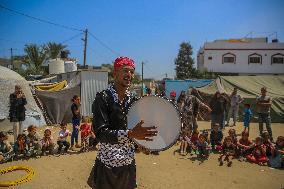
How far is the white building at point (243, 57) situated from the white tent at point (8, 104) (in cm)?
3381

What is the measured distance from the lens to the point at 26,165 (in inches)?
300

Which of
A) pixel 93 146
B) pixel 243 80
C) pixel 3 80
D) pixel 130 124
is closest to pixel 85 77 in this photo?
pixel 3 80

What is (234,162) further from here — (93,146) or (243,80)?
(243,80)

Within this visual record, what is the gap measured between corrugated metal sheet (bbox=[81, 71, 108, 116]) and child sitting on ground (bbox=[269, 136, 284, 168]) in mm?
10377

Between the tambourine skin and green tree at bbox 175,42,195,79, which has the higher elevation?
green tree at bbox 175,42,195,79

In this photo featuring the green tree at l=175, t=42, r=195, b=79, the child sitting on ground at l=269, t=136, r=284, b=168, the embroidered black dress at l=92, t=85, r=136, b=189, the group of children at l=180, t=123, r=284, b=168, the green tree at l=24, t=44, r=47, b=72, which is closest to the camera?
the embroidered black dress at l=92, t=85, r=136, b=189

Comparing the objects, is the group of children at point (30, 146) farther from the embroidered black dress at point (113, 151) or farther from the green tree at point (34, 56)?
the green tree at point (34, 56)

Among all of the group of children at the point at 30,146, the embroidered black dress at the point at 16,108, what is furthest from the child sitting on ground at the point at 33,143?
the embroidered black dress at the point at 16,108

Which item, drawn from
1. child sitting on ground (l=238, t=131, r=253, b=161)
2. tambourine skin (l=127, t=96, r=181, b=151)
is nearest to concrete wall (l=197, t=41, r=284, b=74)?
child sitting on ground (l=238, t=131, r=253, b=161)

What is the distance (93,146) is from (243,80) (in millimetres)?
11704

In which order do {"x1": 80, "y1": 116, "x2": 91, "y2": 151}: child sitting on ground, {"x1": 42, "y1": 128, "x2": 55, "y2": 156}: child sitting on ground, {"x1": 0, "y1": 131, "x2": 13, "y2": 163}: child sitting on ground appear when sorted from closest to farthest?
{"x1": 0, "y1": 131, "x2": 13, "y2": 163}: child sitting on ground → {"x1": 42, "y1": 128, "x2": 55, "y2": 156}: child sitting on ground → {"x1": 80, "y1": 116, "x2": 91, "y2": 151}: child sitting on ground

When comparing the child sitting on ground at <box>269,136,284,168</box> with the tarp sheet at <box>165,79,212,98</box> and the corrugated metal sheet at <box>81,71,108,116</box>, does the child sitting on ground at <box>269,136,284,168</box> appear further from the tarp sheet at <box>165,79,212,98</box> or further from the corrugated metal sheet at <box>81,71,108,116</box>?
the tarp sheet at <box>165,79,212,98</box>

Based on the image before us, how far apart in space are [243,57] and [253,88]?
2769 centimetres

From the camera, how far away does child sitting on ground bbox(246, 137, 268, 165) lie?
310 inches
